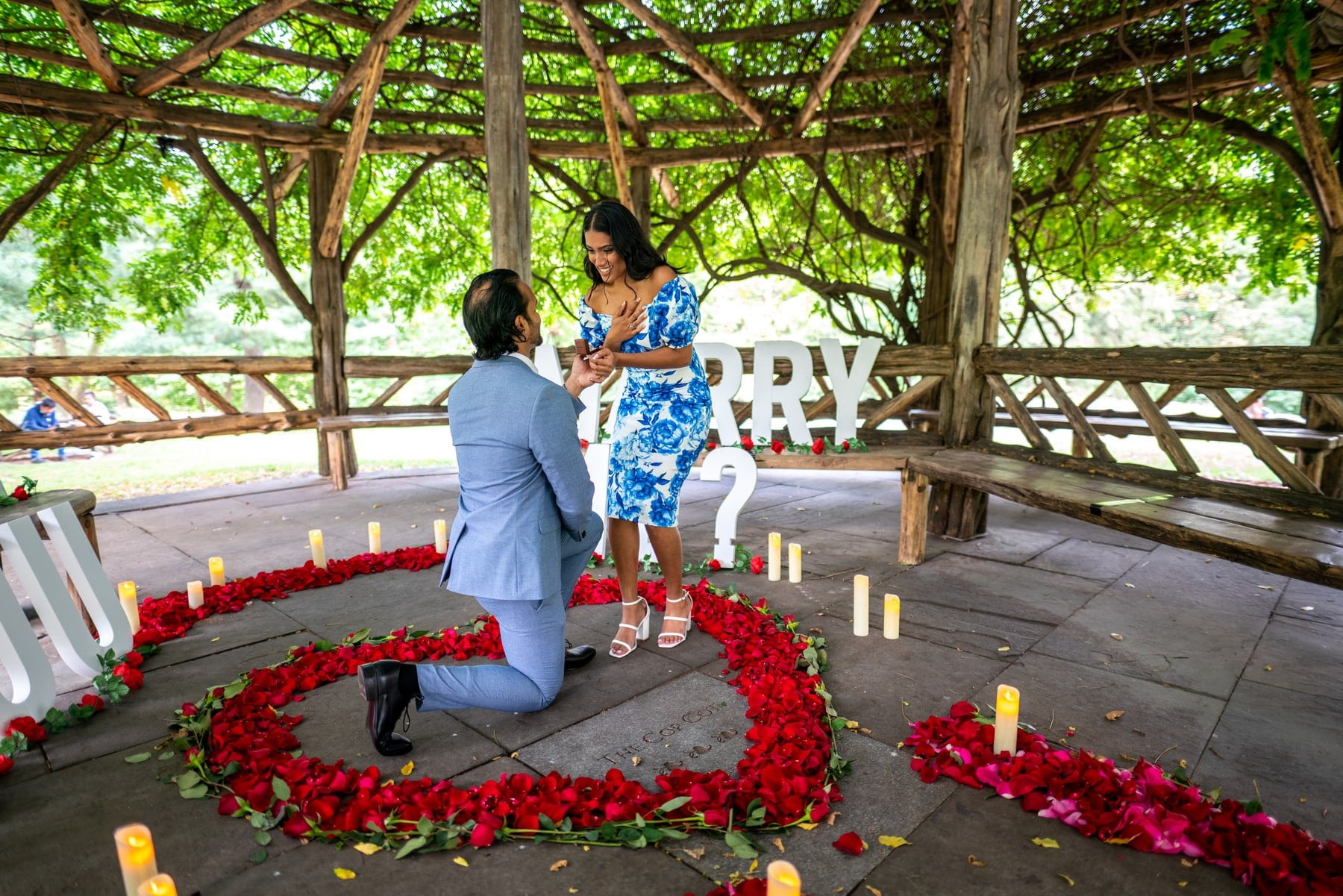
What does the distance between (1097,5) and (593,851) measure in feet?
23.2

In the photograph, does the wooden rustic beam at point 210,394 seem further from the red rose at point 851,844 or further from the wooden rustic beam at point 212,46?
the red rose at point 851,844

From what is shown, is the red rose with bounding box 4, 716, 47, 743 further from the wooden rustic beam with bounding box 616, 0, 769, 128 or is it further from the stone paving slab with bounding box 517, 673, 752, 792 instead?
the wooden rustic beam with bounding box 616, 0, 769, 128

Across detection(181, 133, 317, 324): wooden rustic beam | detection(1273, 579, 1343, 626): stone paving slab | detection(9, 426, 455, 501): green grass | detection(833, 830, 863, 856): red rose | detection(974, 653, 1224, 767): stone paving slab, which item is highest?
detection(181, 133, 317, 324): wooden rustic beam

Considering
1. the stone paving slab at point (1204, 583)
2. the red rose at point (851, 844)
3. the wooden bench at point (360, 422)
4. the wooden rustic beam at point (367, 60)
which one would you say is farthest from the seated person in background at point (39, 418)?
the stone paving slab at point (1204, 583)

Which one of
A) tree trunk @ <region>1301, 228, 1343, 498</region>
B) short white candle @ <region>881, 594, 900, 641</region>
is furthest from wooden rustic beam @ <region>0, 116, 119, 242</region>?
tree trunk @ <region>1301, 228, 1343, 498</region>

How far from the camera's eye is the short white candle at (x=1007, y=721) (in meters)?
2.32

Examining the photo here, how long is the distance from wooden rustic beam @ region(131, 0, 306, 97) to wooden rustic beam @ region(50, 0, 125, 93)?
18 cm

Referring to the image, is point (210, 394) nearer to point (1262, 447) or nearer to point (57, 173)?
point (57, 173)

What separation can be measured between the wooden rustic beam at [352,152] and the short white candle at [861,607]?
16.8 ft

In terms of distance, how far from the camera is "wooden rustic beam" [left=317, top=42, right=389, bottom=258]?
6.10 meters

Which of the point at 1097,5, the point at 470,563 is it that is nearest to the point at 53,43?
the point at 470,563

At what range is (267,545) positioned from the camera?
5.51 meters

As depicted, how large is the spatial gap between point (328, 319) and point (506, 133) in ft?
14.0

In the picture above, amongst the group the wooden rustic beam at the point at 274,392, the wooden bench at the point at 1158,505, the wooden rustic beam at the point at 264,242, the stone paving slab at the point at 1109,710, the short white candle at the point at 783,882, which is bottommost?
the stone paving slab at the point at 1109,710
